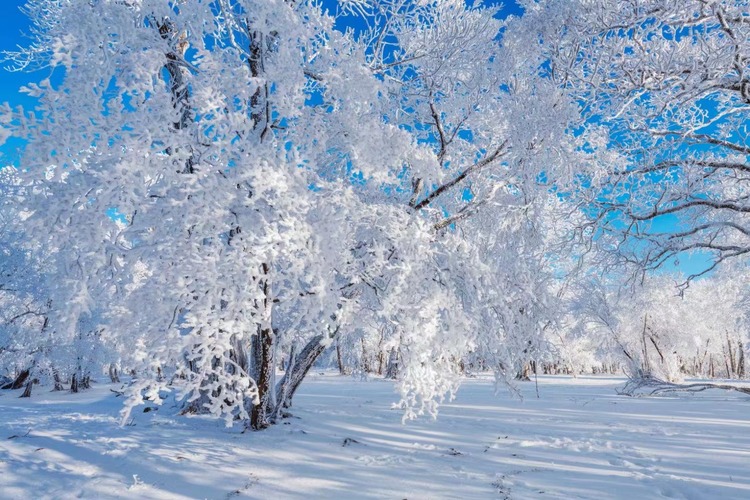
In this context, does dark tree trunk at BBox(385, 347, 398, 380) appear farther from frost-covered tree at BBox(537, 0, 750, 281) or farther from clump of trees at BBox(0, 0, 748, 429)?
frost-covered tree at BBox(537, 0, 750, 281)

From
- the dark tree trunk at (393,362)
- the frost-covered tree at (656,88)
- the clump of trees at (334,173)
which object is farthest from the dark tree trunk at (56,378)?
the frost-covered tree at (656,88)

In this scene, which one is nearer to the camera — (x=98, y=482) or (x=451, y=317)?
(x=98, y=482)

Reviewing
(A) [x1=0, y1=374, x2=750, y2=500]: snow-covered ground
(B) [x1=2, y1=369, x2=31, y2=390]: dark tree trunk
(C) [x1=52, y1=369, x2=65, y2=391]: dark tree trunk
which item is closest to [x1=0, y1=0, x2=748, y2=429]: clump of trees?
(A) [x1=0, y1=374, x2=750, y2=500]: snow-covered ground

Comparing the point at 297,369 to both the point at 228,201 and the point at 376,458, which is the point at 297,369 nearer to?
the point at 376,458

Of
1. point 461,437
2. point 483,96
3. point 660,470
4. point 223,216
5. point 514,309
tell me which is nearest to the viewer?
point 223,216

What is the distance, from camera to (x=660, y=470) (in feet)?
15.3

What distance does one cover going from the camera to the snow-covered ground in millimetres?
4113

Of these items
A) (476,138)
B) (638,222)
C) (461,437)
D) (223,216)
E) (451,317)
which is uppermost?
(476,138)

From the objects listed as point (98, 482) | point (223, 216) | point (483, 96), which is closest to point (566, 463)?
point (223, 216)

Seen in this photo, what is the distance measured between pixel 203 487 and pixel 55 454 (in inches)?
93.5

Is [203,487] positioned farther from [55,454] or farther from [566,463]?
[566,463]

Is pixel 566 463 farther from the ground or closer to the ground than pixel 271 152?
closer to the ground

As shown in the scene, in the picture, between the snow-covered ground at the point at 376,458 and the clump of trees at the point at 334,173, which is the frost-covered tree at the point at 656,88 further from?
the snow-covered ground at the point at 376,458

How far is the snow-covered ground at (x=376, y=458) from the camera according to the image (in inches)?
162
